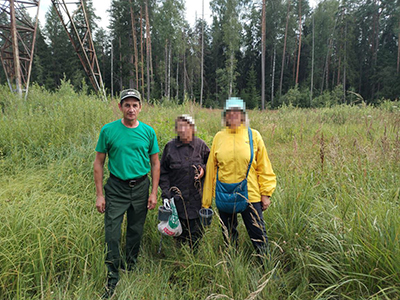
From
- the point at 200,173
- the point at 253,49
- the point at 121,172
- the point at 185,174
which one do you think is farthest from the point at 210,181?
the point at 253,49

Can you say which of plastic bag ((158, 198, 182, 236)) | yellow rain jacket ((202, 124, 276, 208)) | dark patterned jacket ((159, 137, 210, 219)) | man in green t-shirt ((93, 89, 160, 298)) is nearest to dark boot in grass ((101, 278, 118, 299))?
man in green t-shirt ((93, 89, 160, 298))

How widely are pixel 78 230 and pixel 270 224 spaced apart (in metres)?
2.05

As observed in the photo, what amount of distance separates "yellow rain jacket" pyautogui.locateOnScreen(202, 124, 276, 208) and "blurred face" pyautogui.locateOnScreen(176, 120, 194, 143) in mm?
401

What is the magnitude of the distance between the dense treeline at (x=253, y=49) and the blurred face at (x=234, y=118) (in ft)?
90.0

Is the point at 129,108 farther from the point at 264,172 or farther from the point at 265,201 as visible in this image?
the point at 265,201

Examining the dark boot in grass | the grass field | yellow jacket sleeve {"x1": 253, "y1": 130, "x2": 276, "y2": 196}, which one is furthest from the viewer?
yellow jacket sleeve {"x1": 253, "y1": 130, "x2": 276, "y2": 196}

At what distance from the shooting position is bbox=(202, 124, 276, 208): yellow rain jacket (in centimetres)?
191

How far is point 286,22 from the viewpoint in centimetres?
3177

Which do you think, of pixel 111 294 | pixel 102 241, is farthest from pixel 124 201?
pixel 111 294

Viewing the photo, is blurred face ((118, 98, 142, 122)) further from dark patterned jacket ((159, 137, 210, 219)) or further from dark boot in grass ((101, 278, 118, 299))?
dark boot in grass ((101, 278, 118, 299))

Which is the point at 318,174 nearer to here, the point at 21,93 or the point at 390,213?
the point at 390,213

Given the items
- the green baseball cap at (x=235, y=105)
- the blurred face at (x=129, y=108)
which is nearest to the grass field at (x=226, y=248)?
the green baseball cap at (x=235, y=105)

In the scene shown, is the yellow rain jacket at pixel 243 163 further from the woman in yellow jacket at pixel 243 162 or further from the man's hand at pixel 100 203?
the man's hand at pixel 100 203

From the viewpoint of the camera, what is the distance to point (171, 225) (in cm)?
215
